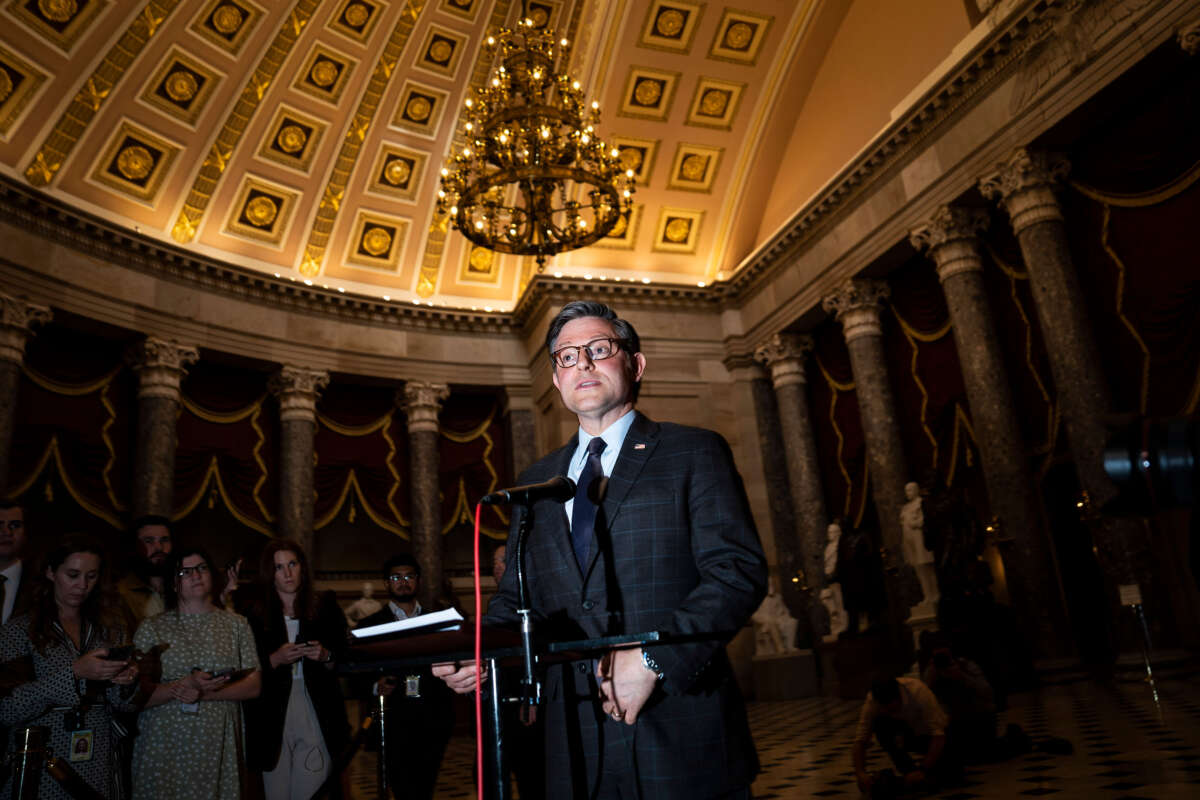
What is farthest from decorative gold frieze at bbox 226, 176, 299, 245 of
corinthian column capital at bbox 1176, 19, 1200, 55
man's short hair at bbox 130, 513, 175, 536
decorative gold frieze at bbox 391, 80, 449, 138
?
corinthian column capital at bbox 1176, 19, 1200, 55

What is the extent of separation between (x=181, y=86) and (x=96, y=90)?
138cm

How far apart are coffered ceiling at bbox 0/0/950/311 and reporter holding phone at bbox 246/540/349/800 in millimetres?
11613

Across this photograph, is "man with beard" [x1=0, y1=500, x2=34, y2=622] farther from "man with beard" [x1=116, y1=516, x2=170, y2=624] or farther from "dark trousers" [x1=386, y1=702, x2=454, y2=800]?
"dark trousers" [x1=386, y1=702, x2=454, y2=800]

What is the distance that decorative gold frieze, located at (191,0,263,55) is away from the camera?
14664mm

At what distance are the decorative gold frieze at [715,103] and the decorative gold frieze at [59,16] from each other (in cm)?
992

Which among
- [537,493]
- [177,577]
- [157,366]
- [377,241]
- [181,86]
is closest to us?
[537,493]

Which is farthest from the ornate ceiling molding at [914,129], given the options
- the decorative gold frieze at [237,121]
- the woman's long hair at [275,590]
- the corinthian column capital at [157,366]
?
the woman's long hair at [275,590]

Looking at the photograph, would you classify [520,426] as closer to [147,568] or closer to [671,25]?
[671,25]

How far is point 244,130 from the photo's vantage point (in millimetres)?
15883

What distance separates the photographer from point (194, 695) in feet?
13.0

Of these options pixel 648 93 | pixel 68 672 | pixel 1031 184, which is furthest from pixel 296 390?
pixel 68 672

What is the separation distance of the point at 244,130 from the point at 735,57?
352 inches

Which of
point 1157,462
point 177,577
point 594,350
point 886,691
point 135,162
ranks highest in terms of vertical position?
point 135,162

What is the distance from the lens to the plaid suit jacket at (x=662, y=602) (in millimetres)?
1966
